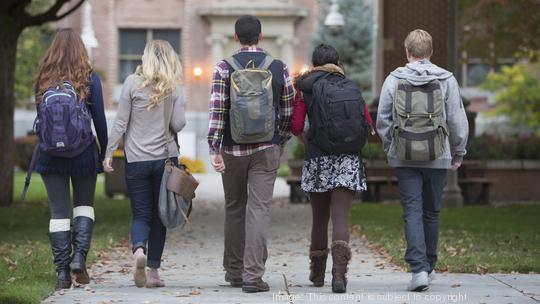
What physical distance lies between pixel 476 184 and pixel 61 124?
43.8 ft

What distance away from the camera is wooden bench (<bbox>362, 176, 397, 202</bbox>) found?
21078 millimetres

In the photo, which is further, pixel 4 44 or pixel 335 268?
pixel 4 44

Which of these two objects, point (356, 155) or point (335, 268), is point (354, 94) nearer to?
point (356, 155)

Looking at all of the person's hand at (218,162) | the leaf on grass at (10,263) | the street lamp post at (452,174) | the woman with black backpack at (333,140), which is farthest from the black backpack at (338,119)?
the street lamp post at (452,174)

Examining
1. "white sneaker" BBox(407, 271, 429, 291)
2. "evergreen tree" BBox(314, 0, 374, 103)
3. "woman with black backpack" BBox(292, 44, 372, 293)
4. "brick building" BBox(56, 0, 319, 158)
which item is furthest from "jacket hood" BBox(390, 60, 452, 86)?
"brick building" BBox(56, 0, 319, 158)

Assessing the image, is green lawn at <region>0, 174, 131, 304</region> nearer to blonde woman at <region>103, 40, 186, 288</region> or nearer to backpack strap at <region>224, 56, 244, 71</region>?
blonde woman at <region>103, 40, 186, 288</region>

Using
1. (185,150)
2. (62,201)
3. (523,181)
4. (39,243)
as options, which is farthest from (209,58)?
(62,201)

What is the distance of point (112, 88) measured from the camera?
132ft

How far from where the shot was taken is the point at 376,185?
21172 millimetres

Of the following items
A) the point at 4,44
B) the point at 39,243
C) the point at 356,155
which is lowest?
the point at 39,243

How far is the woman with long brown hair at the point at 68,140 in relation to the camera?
8.91 m

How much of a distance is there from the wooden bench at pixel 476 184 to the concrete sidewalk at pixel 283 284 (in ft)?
25.7

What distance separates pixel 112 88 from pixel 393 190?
65.3 ft

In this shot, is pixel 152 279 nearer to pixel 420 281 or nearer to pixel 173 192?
pixel 173 192
